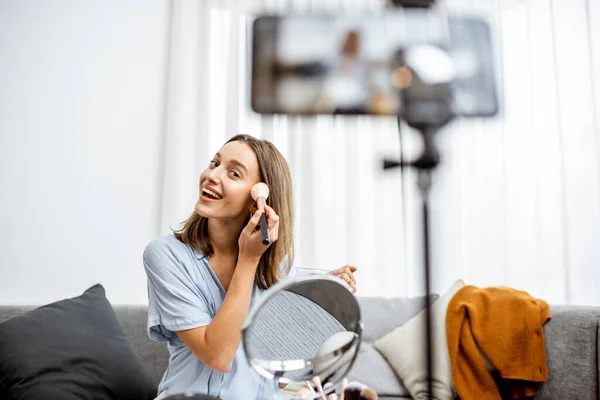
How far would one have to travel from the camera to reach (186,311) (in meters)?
1.04

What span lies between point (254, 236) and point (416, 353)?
1.05 m

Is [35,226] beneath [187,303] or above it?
above

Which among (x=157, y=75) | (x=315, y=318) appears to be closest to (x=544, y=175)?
(x=157, y=75)

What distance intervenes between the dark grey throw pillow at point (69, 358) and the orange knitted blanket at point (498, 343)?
3.11 ft

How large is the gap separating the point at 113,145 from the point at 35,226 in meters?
0.42

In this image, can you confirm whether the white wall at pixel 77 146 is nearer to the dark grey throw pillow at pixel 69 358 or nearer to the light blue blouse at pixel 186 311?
the dark grey throw pillow at pixel 69 358

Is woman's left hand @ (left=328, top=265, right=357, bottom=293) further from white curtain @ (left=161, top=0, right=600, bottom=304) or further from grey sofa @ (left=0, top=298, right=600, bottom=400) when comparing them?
white curtain @ (left=161, top=0, right=600, bottom=304)

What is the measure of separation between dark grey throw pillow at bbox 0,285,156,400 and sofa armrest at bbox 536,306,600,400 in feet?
3.90

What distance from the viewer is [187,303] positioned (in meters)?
1.06

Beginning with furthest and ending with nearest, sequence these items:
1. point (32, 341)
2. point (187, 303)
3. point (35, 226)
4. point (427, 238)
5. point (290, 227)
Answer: point (35, 226)
point (32, 341)
point (290, 227)
point (187, 303)
point (427, 238)

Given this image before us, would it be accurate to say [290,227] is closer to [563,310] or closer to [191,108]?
[563,310]

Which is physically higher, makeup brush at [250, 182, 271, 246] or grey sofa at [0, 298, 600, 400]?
makeup brush at [250, 182, 271, 246]

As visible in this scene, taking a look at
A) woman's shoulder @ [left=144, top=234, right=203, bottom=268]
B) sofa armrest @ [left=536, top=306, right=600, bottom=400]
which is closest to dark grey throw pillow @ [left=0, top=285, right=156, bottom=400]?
woman's shoulder @ [left=144, top=234, right=203, bottom=268]

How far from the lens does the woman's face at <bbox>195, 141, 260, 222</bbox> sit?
1106mm
